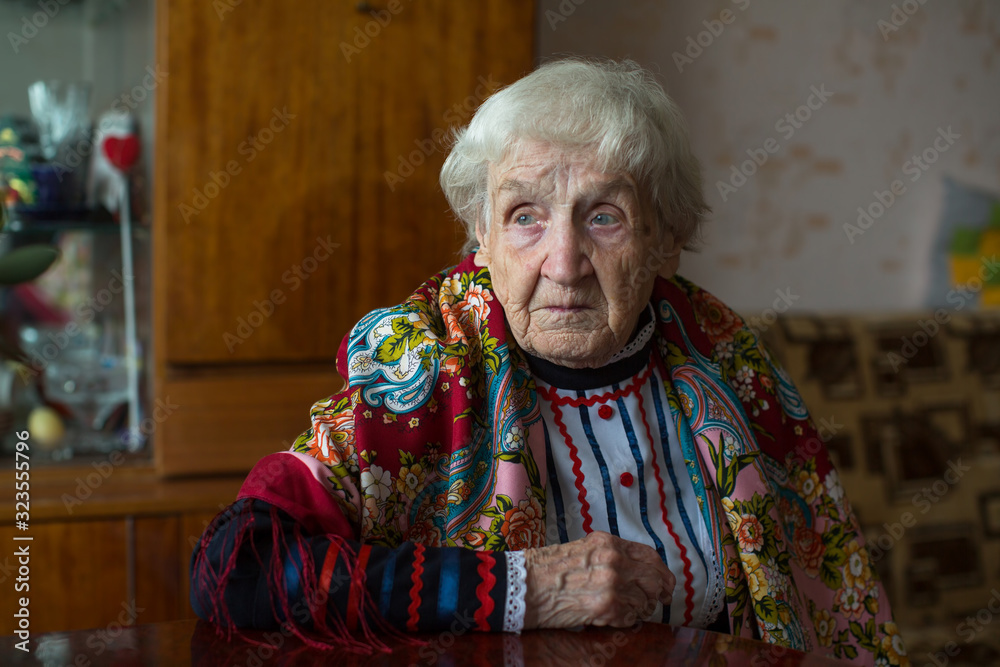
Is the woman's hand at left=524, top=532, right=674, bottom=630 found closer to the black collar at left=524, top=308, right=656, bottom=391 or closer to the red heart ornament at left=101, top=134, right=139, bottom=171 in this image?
the black collar at left=524, top=308, right=656, bottom=391

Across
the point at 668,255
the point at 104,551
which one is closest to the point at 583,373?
the point at 668,255

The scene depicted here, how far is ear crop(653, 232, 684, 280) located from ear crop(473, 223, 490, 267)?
263 mm

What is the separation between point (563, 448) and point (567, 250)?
29 cm

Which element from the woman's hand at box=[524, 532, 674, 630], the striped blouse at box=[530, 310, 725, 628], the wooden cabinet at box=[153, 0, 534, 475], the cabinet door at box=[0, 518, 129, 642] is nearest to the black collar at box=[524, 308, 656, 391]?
the striped blouse at box=[530, 310, 725, 628]

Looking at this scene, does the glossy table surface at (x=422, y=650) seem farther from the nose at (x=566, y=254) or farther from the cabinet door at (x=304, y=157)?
the cabinet door at (x=304, y=157)

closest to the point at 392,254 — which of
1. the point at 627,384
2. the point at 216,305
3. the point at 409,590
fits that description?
the point at 216,305

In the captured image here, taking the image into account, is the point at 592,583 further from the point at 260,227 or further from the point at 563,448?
Answer: the point at 260,227

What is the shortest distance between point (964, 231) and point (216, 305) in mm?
2523

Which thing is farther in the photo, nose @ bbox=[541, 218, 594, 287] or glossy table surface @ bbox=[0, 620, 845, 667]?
nose @ bbox=[541, 218, 594, 287]

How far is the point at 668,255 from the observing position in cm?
132

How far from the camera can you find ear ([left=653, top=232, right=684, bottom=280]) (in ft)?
4.30

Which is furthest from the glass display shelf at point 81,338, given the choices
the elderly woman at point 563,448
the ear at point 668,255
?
the ear at point 668,255

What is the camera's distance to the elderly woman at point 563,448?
3.21 ft

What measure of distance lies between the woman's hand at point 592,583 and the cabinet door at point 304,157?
40.1 inches
